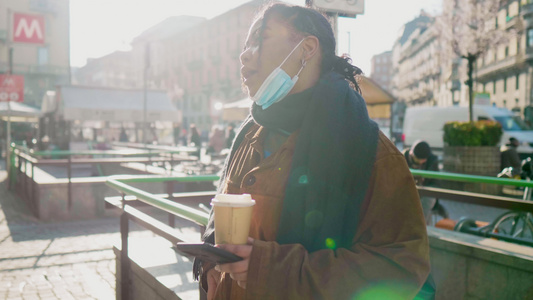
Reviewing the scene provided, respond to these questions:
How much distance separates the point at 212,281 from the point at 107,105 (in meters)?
17.4

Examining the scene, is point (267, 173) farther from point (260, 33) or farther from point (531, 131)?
point (531, 131)

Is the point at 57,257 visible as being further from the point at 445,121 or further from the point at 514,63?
the point at 514,63

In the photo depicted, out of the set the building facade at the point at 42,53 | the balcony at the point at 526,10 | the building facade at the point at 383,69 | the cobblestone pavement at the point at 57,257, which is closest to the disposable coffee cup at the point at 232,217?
the cobblestone pavement at the point at 57,257

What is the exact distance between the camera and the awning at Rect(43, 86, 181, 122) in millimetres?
17328

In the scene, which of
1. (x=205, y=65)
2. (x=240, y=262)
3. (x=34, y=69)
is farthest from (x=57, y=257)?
(x=205, y=65)

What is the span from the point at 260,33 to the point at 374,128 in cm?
53

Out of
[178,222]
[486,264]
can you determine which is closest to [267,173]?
[486,264]

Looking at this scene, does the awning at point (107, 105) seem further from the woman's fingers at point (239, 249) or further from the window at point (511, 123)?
the woman's fingers at point (239, 249)

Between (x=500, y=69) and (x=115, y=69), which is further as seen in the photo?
(x=115, y=69)

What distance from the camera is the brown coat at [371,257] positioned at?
1.30 metres

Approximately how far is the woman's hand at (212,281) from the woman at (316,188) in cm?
7

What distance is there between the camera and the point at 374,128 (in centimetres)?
145

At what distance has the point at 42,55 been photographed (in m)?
49.6

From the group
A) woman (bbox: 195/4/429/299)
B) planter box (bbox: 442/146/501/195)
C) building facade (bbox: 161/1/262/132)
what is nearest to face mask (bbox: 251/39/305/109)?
woman (bbox: 195/4/429/299)
